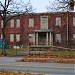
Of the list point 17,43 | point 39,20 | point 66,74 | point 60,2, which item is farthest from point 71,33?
point 66,74

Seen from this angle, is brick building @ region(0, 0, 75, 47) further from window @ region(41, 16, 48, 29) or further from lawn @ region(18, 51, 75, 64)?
lawn @ region(18, 51, 75, 64)

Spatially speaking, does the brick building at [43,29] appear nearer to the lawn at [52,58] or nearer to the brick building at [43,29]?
the brick building at [43,29]

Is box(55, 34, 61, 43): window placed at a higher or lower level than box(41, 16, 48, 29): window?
lower

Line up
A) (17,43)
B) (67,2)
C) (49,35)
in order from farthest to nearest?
1. (17,43)
2. (49,35)
3. (67,2)

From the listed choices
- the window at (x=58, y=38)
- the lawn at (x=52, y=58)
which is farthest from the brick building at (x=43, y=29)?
the lawn at (x=52, y=58)

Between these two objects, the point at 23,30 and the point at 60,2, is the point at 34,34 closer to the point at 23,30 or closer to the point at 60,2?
the point at 23,30

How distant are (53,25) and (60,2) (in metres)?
36.2

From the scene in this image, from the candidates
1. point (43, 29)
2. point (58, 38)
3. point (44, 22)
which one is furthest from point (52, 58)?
point (44, 22)

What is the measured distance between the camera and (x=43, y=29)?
207 ft

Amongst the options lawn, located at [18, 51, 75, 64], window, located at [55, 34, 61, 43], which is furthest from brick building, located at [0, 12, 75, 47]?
lawn, located at [18, 51, 75, 64]

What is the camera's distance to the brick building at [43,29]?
6181 cm

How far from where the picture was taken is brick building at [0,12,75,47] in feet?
203

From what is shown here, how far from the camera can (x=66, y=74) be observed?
1594 centimetres

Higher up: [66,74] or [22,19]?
[22,19]
